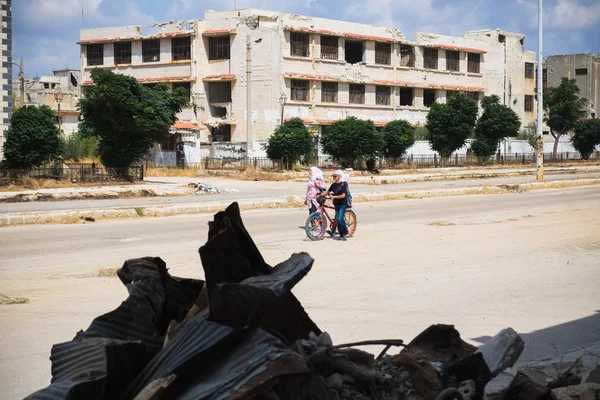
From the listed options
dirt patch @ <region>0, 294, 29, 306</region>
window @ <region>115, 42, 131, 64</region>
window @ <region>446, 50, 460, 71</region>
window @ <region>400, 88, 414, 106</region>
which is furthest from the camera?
window @ <region>446, 50, 460, 71</region>

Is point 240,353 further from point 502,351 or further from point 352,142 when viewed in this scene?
point 352,142

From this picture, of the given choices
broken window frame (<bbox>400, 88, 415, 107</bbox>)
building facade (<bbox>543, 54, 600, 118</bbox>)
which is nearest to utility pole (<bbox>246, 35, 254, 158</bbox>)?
broken window frame (<bbox>400, 88, 415, 107</bbox>)

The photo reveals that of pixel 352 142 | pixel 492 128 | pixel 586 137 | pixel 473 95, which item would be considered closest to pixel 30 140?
pixel 352 142

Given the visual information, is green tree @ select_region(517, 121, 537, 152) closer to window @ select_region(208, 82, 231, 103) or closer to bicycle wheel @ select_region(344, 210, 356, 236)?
window @ select_region(208, 82, 231, 103)

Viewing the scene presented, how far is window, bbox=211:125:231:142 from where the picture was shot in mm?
60344

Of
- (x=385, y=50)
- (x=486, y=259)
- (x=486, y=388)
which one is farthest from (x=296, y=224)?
(x=385, y=50)

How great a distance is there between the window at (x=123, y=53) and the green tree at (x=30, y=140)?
99.9 ft

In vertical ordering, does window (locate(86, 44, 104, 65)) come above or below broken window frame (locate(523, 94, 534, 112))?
above

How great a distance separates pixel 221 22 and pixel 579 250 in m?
49.5

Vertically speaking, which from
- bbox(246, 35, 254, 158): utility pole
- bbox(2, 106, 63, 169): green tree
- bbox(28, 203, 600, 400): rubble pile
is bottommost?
bbox(28, 203, 600, 400): rubble pile

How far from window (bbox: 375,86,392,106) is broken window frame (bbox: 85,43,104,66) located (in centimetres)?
2299

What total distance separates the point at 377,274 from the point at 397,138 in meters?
46.5

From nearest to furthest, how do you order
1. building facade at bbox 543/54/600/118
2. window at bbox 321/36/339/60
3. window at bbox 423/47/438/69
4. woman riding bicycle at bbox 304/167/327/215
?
woman riding bicycle at bbox 304/167/327/215
window at bbox 321/36/339/60
window at bbox 423/47/438/69
building facade at bbox 543/54/600/118

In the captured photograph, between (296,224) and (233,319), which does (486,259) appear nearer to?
(296,224)
